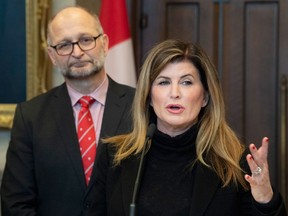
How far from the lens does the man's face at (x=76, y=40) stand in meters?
2.80

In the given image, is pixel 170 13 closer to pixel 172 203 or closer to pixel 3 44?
pixel 3 44

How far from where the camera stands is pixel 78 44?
2.82m

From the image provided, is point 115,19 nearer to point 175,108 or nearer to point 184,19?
point 184,19

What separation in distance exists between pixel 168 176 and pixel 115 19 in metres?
1.83

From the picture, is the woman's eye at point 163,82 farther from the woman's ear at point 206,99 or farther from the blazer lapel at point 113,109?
the blazer lapel at point 113,109

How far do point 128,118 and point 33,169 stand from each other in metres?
0.46

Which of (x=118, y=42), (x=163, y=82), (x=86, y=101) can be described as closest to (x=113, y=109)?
(x=86, y=101)

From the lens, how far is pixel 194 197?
82.1 inches

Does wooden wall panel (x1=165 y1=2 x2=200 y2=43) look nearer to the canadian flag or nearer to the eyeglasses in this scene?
the canadian flag

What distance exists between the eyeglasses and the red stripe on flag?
0.99 meters

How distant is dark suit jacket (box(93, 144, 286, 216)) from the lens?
2061 mm

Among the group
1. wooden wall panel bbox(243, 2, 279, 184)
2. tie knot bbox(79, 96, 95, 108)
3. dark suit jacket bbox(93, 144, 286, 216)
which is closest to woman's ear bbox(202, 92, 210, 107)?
dark suit jacket bbox(93, 144, 286, 216)

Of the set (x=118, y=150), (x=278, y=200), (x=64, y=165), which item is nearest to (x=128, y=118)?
(x=64, y=165)

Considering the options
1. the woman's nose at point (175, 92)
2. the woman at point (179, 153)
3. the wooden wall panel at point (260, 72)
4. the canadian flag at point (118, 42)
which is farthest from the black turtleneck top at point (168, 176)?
the wooden wall panel at point (260, 72)
